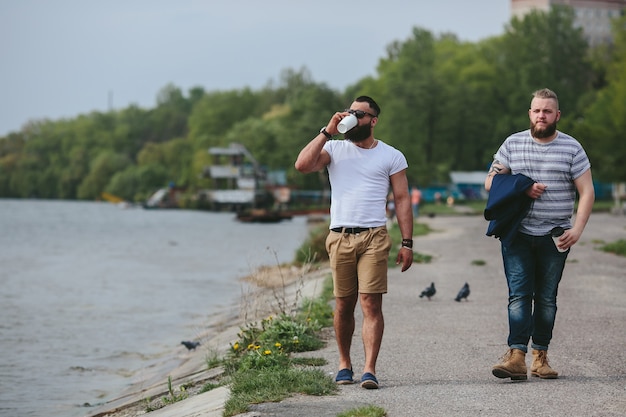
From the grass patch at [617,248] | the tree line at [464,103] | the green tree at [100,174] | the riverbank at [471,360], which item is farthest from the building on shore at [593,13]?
the riverbank at [471,360]

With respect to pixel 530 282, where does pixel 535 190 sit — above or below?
above

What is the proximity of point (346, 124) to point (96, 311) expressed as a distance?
16.2m

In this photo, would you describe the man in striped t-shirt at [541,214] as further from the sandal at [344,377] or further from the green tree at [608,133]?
the green tree at [608,133]

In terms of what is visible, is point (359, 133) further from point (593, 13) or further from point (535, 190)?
point (593, 13)

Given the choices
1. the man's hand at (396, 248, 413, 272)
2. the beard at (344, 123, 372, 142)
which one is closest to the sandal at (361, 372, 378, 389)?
the man's hand at (396, 248, 413, 272)

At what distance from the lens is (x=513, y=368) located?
770cm

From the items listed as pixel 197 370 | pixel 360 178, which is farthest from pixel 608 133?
pixel 360 178

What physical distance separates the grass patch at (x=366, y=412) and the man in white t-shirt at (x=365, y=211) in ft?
3.13

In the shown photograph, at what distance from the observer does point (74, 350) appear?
54.4 feet

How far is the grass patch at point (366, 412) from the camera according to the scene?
639 centimetres

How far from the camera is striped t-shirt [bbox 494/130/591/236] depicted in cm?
771

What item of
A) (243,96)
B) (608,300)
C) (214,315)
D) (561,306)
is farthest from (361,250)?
(243,96)

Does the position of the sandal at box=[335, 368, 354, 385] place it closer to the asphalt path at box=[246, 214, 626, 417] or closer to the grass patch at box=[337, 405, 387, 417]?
the asphalt path at box=[246, 214, 626, 417]

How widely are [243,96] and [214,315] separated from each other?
14046 centimetres
